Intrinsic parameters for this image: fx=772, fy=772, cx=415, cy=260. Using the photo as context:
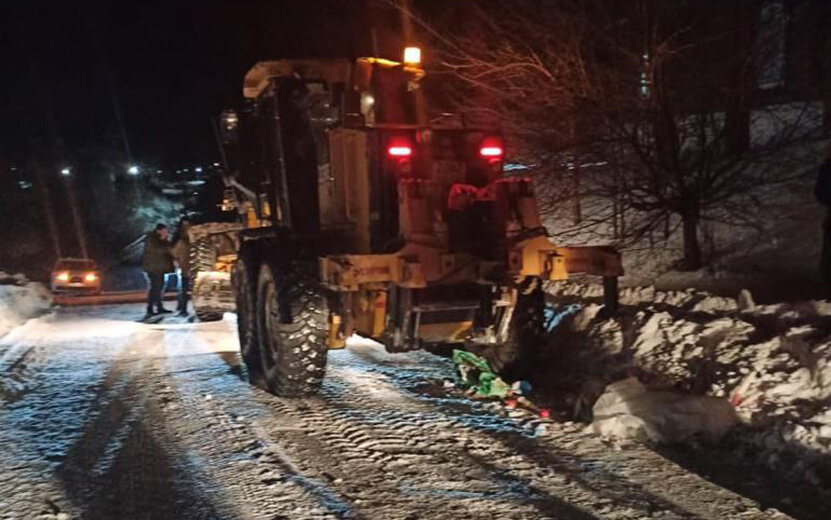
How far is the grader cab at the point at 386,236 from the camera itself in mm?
6445

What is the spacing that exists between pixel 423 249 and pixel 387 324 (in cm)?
96

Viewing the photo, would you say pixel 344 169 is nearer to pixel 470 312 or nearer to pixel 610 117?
pixel 470 312

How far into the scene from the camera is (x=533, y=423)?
6.21 meters

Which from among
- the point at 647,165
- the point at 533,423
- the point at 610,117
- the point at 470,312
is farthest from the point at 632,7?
the point at 533,423

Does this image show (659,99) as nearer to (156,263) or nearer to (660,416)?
(660,416)

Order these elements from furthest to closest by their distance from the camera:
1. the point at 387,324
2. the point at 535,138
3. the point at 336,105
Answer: the point at 535,138 < the point at 336,105 < the point at 387,324

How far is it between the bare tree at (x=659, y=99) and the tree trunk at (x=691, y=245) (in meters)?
0.02

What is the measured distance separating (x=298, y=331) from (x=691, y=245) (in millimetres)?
7055

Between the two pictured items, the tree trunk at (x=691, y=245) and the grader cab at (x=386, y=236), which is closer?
the grader cab at (x=386, y=236)

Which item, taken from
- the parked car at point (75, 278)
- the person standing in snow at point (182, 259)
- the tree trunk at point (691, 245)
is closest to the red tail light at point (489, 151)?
the tree trunk at point (691, 245)

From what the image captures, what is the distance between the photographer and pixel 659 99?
11.1 metres

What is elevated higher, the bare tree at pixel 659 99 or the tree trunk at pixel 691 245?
the bare tree at pixel 659 99

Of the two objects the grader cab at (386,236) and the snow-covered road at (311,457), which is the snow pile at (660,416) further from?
the grader cab at (386,236)

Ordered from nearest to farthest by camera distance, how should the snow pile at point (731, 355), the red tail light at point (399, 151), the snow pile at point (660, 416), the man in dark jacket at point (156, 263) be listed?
the snow pile at point (731, 355) < the snow pile at point (660, 416) < the red tail light at point (399, 151) < the man in dark jacket at point (156, 263)
